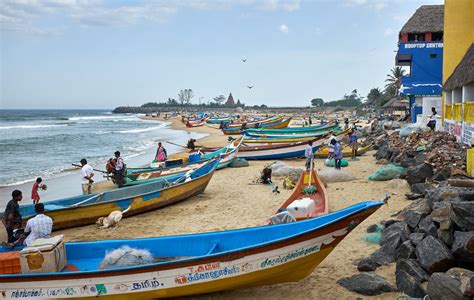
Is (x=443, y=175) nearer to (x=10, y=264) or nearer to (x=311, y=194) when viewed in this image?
(x=311, y=194)

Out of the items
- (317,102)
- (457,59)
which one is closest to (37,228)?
(457,59)

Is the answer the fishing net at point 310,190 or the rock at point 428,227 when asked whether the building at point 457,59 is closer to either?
the fishing net at point 310,190

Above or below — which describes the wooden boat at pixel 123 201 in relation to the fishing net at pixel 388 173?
below

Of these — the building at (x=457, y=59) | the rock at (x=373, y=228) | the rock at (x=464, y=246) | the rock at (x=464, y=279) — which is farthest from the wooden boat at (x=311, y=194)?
the building at (x=457, y=59)

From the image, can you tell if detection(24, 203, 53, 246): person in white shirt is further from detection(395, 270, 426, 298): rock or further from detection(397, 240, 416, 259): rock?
detection(397, 240, 416, 259): rock

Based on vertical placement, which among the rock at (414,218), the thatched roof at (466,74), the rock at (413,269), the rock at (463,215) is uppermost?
the thatched roof at (466,74)

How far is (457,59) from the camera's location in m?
21.9

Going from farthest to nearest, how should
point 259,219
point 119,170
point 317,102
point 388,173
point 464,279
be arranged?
point 317,102, point 119,170, point 388,173, point 259,219, point 464,279

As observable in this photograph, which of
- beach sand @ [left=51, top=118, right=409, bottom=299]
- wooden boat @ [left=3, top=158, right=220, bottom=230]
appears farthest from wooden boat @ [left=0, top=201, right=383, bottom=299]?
wooden boat @ [left=3, top=158, right=220, bottom=230]

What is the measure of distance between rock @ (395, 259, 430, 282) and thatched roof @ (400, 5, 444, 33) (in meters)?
29.9

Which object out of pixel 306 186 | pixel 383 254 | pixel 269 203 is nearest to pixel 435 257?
pixel 383 254

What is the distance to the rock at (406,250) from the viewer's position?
705cm

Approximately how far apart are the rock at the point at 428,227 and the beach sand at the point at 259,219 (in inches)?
30.9

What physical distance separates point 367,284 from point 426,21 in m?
31.2
